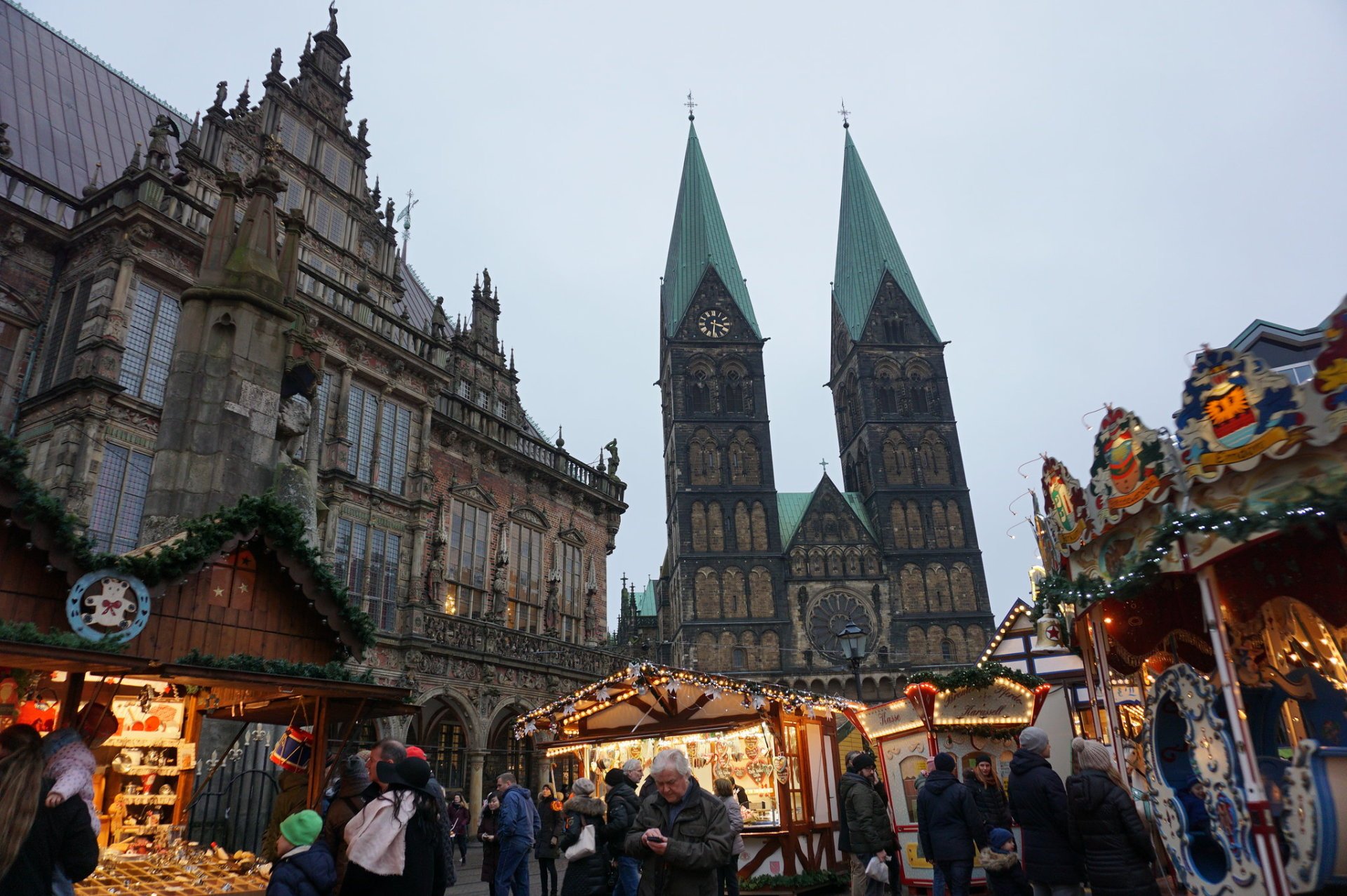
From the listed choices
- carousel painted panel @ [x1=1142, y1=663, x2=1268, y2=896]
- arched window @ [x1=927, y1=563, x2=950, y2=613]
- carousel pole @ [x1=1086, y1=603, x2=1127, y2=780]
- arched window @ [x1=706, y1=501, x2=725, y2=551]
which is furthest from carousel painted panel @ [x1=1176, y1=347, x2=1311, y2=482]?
arched window @ [x1=927, y1=563, x2=950, y2=613]

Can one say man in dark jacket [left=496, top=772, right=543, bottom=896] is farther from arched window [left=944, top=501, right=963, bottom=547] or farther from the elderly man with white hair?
arched window [left=944, top=501, right=963, bottom=547]

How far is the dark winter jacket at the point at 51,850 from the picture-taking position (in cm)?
368

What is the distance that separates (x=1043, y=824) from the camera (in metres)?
5.96

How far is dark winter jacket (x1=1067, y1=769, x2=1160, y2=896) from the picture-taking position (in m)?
5.38

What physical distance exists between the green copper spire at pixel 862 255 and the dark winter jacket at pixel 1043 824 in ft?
195

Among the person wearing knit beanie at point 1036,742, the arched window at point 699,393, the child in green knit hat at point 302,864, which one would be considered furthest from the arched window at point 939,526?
the child in green knit hat at point 302,864

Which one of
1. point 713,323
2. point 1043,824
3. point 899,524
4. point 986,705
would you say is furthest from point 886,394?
point 1043,824

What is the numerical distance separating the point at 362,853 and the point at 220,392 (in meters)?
6.76

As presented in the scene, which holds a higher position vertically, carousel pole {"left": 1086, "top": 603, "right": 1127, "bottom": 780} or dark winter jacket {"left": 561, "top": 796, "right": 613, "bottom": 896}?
carousel pole {"left": 1086, "top": 603, "right": 1127, "bottom": 780}

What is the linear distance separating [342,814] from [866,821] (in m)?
6.01

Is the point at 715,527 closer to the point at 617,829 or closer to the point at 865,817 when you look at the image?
the point at 865,817

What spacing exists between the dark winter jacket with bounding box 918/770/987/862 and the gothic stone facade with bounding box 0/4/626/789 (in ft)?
25.2

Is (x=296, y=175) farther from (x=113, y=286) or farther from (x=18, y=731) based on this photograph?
(x=18, y=731)

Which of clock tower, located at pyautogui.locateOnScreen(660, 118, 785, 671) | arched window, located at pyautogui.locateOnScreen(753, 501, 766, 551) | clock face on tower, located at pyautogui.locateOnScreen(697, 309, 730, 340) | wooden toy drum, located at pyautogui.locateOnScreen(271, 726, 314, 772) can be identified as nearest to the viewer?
wooden toy drum, located at pyautogui.locateOnScreen(271, 726, 314, 772)
